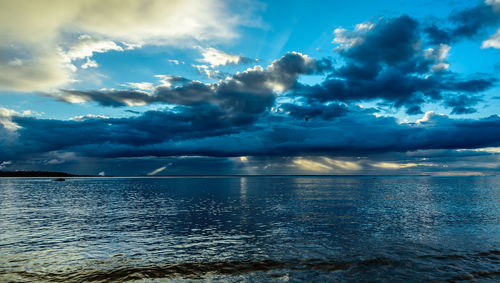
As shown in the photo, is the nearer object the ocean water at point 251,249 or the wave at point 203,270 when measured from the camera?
the wave at point 203,270

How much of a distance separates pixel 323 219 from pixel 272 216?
28.0 ft

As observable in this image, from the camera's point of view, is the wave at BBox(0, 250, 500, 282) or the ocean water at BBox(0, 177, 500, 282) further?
the ocean water at BBox(0, 177, 500, 282)

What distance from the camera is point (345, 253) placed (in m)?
26.0

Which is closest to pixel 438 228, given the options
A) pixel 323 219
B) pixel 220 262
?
pixel 323 219

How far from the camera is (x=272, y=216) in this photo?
159 ft

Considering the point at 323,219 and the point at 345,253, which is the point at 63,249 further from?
the point at 323,219

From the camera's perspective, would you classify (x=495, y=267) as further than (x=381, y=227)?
No

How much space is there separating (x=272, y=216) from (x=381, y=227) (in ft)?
56.4

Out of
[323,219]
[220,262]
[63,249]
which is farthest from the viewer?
[323,219]

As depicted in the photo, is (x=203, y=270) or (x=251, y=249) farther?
(x=251, y=249)

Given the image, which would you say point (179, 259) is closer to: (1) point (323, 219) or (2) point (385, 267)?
(2) point (385, 267)

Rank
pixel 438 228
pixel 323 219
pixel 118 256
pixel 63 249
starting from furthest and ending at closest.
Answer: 1. pixel 323 219
2. pixel 438 228
3. pixel 63 249
4. pixel 118 256

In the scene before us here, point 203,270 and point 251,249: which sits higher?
point 203,270

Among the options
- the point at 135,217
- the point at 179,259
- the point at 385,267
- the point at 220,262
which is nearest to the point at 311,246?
the point at 385,267
